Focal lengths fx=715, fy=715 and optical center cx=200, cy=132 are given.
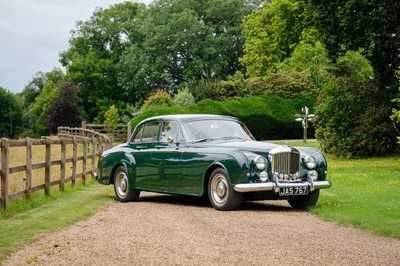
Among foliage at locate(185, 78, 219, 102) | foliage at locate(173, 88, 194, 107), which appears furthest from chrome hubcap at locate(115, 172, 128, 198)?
foliage at locate(185, 78, 219, 102)

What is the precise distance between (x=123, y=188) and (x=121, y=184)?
13 centimetres

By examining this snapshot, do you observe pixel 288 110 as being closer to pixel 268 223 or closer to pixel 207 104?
pixel 207 104

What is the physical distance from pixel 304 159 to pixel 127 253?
6183 mm

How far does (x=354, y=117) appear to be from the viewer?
3281 cm

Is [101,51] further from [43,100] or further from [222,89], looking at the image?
[222,89]

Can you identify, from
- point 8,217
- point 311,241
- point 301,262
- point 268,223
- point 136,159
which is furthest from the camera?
point 136,159

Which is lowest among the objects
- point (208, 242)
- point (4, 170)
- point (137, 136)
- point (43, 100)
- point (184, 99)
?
point (208, 242)

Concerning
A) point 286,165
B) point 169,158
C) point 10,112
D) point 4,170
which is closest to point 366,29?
point 169,158

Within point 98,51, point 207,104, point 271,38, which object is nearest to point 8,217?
point 207,104

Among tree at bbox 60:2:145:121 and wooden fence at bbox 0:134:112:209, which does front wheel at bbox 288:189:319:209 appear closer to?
wooden fence at bbox 0:134:112:209

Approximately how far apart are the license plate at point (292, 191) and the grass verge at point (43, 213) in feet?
11.5

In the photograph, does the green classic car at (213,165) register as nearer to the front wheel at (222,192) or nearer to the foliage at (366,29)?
the front wheel at (222,192)

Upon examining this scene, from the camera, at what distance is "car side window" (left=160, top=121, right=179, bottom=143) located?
48.8 feet

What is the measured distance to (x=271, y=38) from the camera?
68.9m
